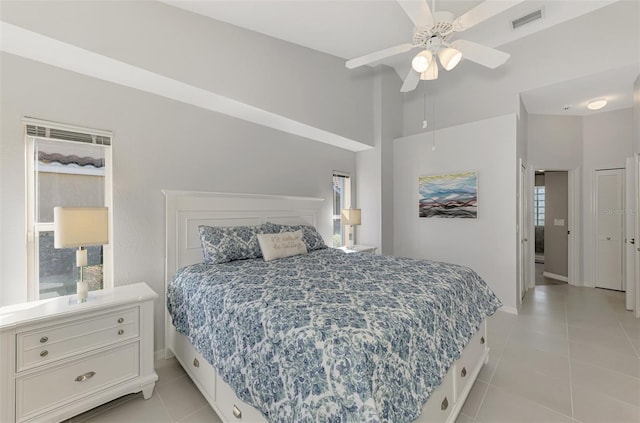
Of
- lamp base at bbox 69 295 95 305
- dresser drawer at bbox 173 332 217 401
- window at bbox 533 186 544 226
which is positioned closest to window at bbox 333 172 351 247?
dresser drawer at bbox 173 332 217 401

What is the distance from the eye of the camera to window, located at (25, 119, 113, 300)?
2.00 meters

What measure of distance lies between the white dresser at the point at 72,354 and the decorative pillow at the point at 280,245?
1.00 metres

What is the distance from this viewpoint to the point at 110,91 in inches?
90.4

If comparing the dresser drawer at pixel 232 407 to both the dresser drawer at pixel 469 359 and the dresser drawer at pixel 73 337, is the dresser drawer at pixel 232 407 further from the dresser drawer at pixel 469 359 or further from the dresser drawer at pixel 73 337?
the dresser drawer at pixel 469 359

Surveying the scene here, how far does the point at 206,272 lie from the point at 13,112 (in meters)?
1.71

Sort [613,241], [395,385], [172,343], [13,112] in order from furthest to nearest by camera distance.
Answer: [613,241] < [172,343] < [13,112] < [395,385]

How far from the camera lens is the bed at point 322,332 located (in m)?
1.09

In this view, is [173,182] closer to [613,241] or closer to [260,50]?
[260,50]

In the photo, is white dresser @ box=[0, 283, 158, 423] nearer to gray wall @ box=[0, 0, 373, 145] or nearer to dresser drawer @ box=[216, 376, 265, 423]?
dresser drawer @ box=[216, 376, 265, 423]

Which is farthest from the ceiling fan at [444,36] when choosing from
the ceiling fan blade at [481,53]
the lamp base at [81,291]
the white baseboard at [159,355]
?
the white baseboard at [159,355]

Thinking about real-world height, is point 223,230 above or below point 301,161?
below

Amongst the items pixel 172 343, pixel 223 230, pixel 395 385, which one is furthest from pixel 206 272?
pixel 395 385

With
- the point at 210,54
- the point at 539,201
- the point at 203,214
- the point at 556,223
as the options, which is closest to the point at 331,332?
the point at 203,214

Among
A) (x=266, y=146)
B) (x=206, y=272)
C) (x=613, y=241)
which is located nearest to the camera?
(x=206, y=272)
